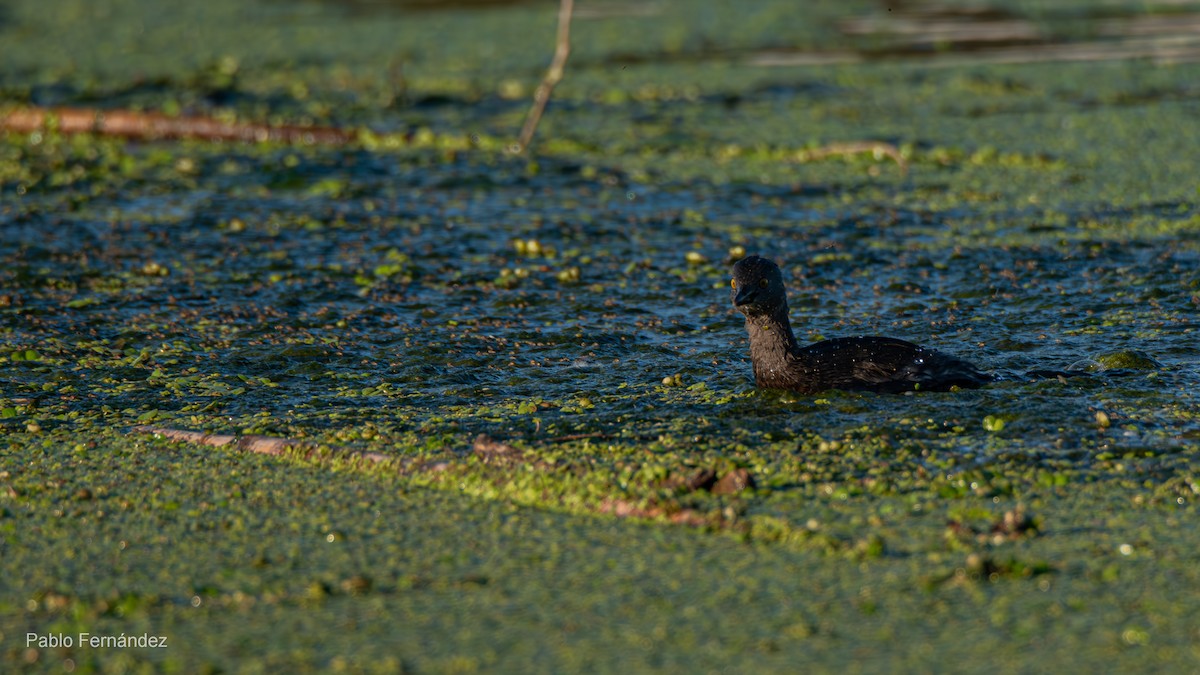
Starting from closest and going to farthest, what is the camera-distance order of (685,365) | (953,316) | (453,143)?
1. (685,365)
2. (953,316)
3. (453,143)

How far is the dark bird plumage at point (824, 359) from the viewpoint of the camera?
19.9 ft

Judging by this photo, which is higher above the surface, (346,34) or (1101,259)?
(346,34)

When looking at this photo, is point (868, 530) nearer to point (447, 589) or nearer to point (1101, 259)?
point (447, 589)

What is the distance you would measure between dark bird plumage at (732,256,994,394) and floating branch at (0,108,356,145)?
6220mm

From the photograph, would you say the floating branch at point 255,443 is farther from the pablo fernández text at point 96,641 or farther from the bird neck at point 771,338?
the bird neck at point 771,338

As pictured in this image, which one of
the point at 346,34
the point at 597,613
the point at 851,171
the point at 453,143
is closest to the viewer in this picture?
the point at 597,613

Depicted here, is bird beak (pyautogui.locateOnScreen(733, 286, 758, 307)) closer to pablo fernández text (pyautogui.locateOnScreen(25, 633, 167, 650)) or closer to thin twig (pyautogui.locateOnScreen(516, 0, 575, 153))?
pablo fernández text (pyautogui.locateOnScreen(25, 633, 167, 650))

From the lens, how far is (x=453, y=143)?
11.6 m

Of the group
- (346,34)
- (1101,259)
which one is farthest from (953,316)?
(346,34)

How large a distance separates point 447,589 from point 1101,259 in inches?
205

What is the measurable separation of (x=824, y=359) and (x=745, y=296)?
1.40 feet

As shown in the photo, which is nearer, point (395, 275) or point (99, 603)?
point (99, 603)

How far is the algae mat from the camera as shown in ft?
13.7

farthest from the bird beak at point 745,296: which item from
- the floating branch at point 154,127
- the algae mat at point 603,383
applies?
the floating branch at point 154,127
